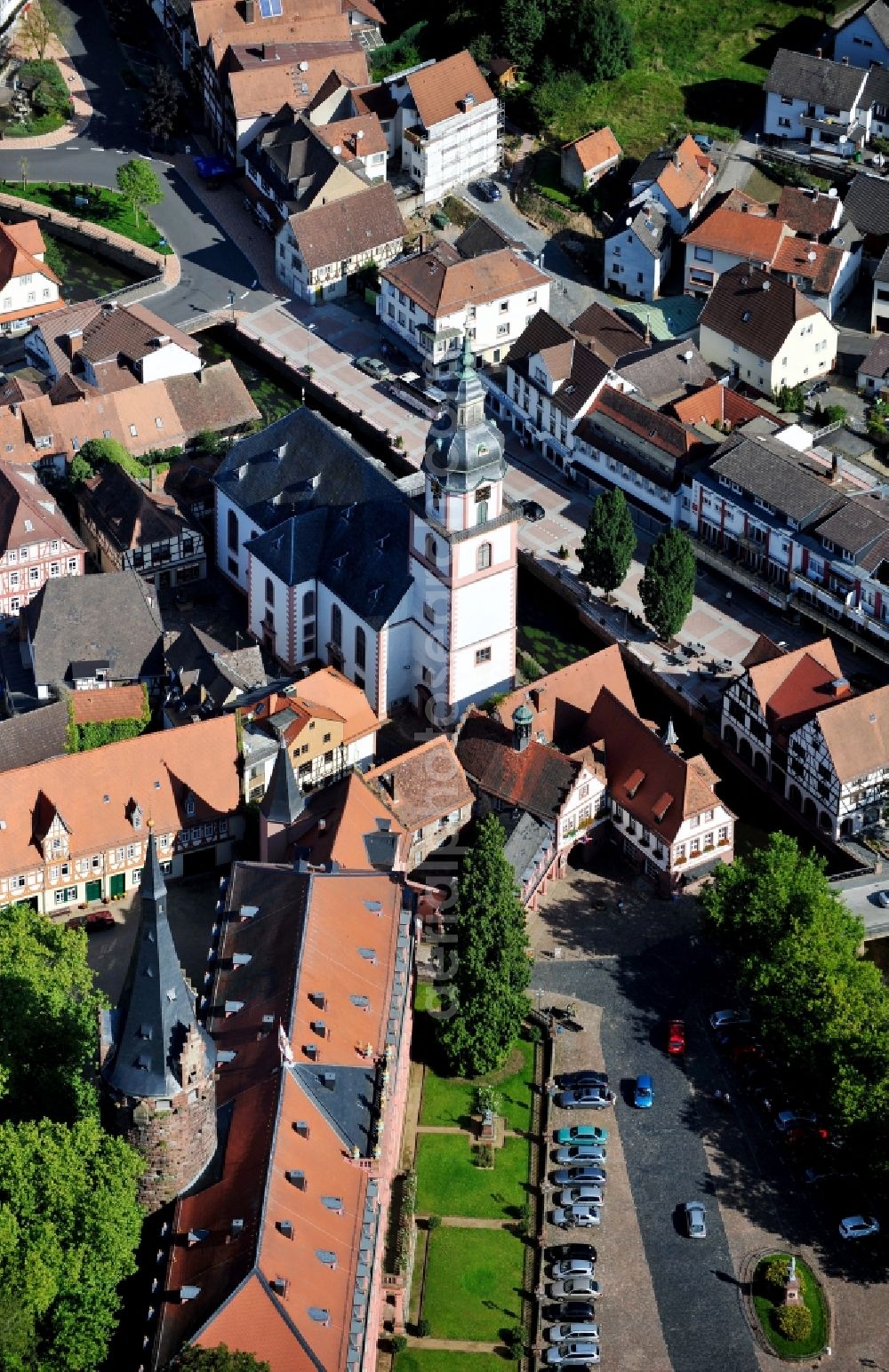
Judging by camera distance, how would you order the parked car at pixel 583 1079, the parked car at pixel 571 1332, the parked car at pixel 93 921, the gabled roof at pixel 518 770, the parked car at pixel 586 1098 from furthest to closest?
the gabled roof at pixel 518 770 → the parked car at pixel 93 921 → the parked car at pixel 583 1079 → the parked car at pixel 586 1098 → the parked car at pixel 571 1332

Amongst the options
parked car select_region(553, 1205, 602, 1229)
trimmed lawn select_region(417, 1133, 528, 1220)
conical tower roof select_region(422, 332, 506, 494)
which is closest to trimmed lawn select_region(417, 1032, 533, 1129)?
trimmed lawn select_region(417, 1133, 528, 1220)

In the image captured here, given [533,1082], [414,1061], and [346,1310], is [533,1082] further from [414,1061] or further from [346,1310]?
[346,1310]

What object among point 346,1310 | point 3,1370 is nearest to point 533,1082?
point 346,1310

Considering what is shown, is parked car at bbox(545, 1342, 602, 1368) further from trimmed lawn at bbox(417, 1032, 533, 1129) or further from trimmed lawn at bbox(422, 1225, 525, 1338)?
trimmed lawn at bbox(417, 1032, 533, 1129)

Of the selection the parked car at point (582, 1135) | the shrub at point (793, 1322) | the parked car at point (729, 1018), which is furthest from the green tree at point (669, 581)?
the shrub at point (793, 1322)

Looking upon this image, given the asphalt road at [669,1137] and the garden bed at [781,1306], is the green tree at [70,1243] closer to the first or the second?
the asphalt road at [669,1137]

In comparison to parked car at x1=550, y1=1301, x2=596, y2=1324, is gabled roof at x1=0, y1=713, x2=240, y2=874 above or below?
above
